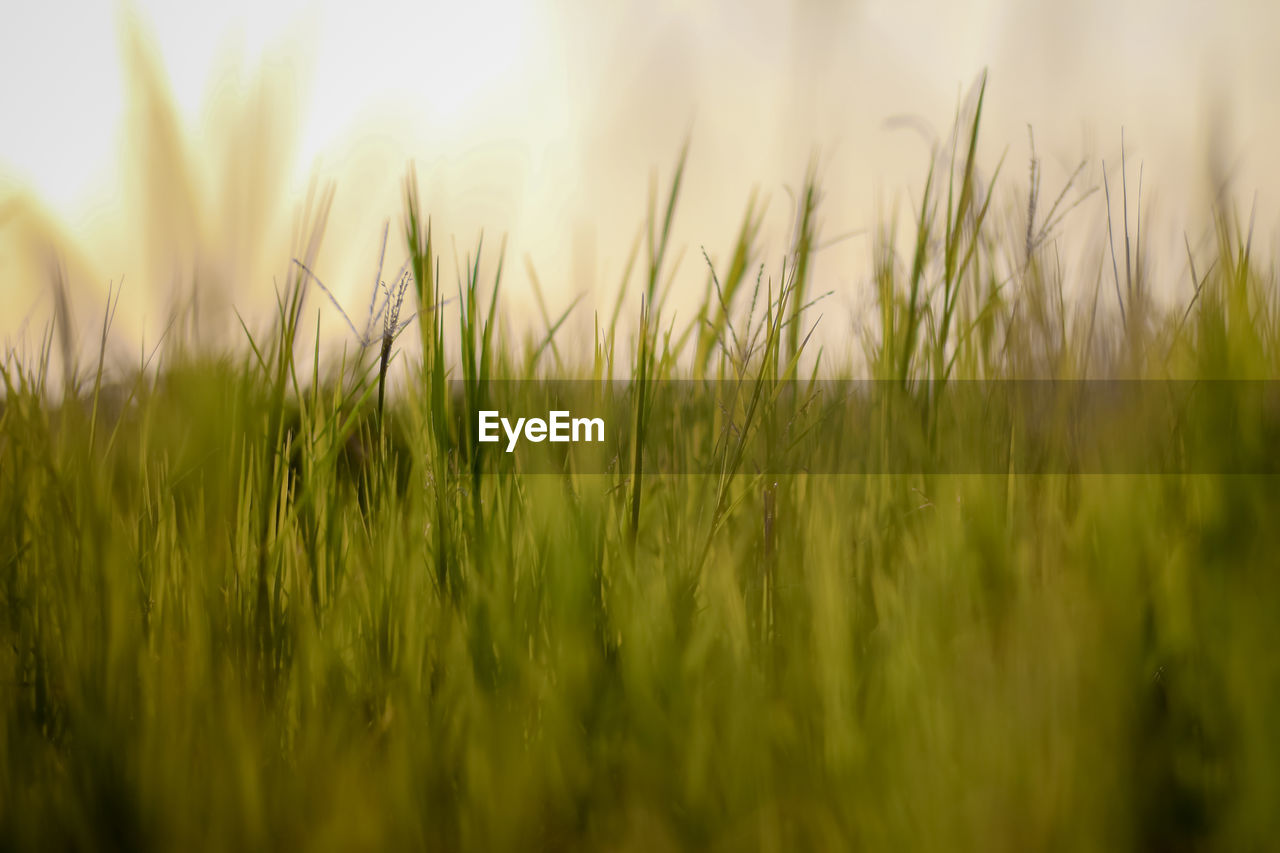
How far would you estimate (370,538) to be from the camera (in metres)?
0.85

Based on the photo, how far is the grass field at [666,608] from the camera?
561 millimetres

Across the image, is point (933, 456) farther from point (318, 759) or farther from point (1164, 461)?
point (318, 759)

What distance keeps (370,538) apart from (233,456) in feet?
0.49

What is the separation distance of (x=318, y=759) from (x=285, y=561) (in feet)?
0.85

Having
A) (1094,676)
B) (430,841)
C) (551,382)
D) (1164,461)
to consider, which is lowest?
(430,841)

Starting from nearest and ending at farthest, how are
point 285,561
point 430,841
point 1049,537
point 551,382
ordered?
point 430,841
point 1049,537
point 285,561
point 551,382

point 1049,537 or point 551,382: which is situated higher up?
point 551,382

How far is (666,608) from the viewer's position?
0.69m

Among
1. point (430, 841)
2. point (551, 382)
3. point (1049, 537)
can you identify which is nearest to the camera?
point (430, 841)

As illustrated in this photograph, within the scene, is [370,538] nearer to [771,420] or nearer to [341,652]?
[341,652]

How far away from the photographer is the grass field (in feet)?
1.84

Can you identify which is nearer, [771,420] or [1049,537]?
[1049,537]

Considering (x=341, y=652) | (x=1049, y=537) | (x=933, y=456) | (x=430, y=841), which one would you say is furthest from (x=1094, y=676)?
(x=341, y=652)

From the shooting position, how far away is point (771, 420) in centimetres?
87
